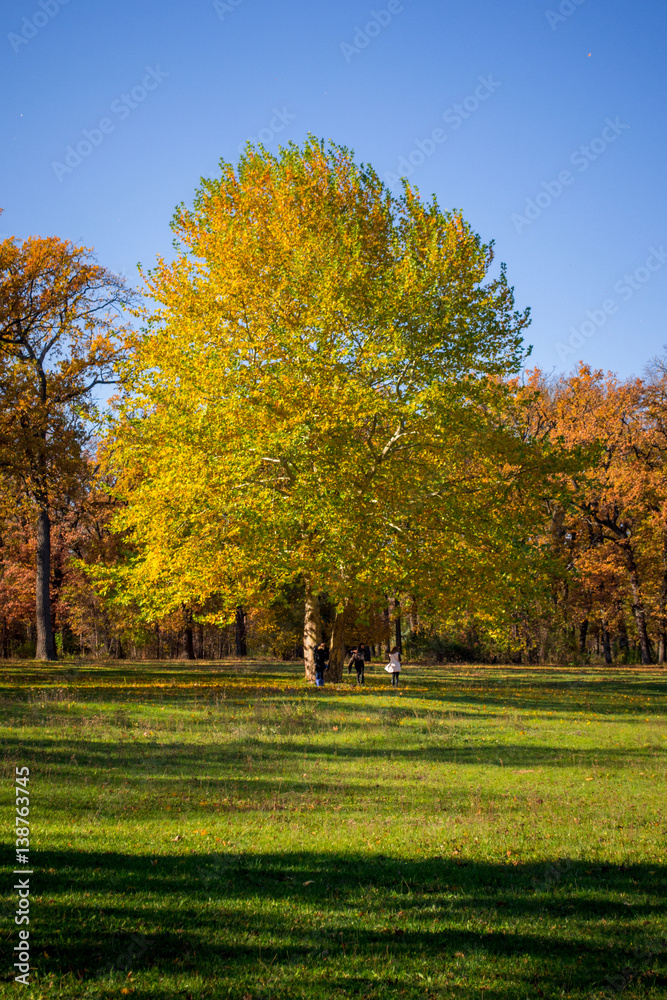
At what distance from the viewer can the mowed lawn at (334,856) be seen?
5.25 m

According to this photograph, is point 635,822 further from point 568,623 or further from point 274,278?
point 568,623

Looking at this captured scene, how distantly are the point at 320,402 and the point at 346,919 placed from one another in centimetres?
1566

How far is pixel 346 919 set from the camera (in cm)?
619

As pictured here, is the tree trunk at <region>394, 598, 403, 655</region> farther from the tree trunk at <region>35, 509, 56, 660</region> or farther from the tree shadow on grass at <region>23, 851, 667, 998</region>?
the tree trunk at <region>35, 509, 56, 660</region>

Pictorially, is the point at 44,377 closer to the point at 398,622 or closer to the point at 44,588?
the point at 44,588

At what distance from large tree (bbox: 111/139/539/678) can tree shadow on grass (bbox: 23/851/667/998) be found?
13049mm

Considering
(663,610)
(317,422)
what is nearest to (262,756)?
(317,422)

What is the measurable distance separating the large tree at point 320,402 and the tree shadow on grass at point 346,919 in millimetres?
13049

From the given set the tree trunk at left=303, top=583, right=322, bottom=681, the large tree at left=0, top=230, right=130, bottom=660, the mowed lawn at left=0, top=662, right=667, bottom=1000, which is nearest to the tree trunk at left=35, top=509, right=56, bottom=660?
the large tree at left=0, top=230, right=130, bottom=660

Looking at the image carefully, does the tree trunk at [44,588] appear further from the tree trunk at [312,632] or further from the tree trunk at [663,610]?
the tree trunk at [663,610]

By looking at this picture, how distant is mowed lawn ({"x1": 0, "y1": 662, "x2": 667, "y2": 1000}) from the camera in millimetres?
5250

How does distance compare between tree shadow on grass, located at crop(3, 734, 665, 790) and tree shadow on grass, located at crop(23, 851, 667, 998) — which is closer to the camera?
tree shadow on grass, located at crop(23, 851, 667, 998)

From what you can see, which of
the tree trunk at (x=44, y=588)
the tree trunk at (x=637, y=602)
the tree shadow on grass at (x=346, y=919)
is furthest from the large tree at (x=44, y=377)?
the tree trunk at (x=637, y=602)

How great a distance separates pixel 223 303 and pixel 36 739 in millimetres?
14150
